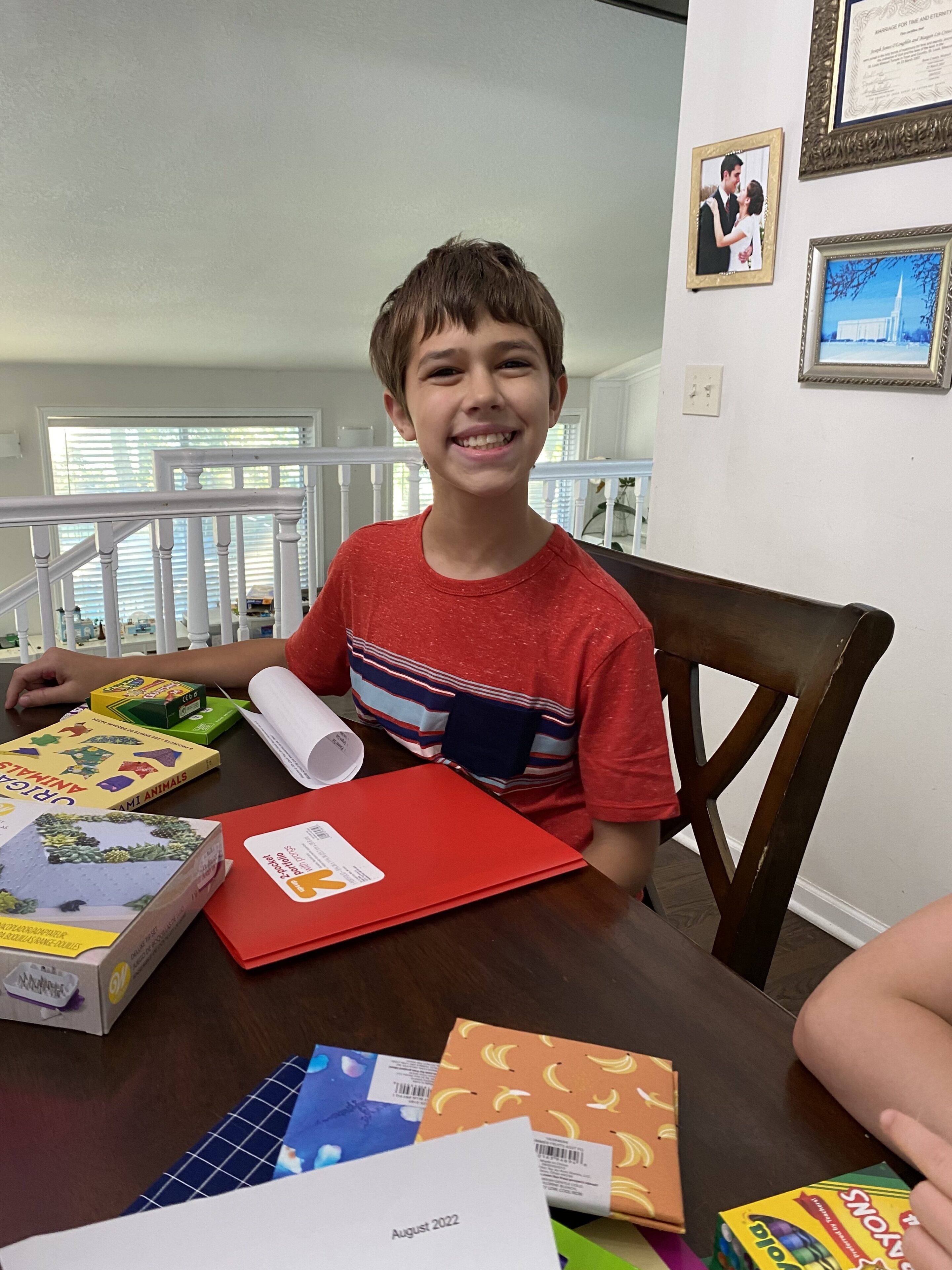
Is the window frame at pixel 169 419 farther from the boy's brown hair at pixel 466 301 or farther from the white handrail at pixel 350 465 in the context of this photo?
the boy's brown hair at pixel 466 301

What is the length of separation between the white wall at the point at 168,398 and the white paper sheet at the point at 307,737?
17.9ft

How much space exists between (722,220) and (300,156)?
2.61 m

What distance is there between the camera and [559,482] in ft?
22.7

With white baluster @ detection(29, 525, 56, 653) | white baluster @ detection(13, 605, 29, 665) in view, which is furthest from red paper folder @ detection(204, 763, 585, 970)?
white baluster @ detection(13, 605, 29, 665)

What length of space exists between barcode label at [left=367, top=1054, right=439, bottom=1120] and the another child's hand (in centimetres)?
22

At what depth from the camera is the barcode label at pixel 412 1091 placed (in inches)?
18.0

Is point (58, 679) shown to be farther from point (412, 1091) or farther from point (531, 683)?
point (412, 1091)

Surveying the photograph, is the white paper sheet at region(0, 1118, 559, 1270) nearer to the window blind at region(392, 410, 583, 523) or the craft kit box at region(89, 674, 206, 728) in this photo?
the craft kit box at region(89, 674, 206, 728)

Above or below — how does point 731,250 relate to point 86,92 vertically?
below

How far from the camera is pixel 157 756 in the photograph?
Result: 2.82 ft

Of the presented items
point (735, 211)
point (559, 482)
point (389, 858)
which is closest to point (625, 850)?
point (389, 858)

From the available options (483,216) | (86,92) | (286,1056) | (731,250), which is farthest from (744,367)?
(483,216)

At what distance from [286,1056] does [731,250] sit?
190 centimetres

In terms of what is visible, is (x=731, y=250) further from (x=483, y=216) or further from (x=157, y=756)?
(x=483, y=216)
